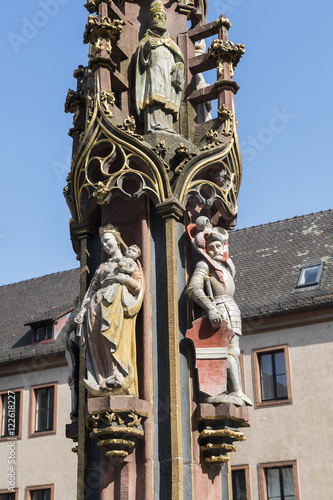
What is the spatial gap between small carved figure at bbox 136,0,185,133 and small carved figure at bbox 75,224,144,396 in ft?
5.50

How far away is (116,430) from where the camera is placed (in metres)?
7.96

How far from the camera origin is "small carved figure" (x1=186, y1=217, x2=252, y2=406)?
853 cm

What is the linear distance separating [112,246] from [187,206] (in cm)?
97

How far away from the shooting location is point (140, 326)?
28.6ft

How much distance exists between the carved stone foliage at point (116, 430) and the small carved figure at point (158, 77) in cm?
321

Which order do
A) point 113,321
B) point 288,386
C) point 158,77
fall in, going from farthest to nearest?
point 288,386, point 158,77, point 113,321

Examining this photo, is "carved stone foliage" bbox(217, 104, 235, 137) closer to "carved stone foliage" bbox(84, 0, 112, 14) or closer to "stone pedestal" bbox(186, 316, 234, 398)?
"carved stone foliage" bbox(84, 0, 112, 14)

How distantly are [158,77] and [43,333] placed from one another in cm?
1917

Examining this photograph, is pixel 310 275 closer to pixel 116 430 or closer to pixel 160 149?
pixel 160 149

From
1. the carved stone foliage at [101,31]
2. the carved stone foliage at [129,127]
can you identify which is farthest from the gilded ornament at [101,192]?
the carved stone foliage at [101,31]

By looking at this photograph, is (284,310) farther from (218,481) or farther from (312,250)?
(218,481)

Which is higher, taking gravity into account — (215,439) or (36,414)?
(36,414)

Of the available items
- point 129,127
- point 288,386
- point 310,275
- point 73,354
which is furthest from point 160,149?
point 310,275

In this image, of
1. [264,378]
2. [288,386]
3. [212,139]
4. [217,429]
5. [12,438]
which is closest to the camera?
[217,429]
